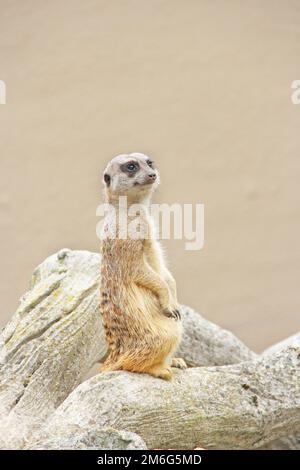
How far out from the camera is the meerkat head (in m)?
2.29

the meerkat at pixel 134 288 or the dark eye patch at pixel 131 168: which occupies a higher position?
the dark eye patch at pixel 131 168

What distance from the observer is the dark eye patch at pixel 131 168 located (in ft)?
7.52

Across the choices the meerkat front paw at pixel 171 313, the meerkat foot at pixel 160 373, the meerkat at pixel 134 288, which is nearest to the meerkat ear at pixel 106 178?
the meerkat at pixel 134 288

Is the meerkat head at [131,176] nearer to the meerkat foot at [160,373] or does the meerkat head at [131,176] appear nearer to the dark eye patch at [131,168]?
the dark eye patch at [131,168]

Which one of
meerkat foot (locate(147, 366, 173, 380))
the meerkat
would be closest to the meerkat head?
the meerkat

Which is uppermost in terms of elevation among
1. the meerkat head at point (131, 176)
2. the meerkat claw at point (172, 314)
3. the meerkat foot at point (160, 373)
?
the meerkat head at point (131, 176)

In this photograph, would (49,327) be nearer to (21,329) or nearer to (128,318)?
(21,329)

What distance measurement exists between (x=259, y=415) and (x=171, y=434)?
0.90ft

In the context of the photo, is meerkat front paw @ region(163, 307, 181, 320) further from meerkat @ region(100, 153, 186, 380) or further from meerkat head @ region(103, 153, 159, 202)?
meerkat head @ region(103, 153, 159, 202)

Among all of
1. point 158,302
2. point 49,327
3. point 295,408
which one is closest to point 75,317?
point 49,327

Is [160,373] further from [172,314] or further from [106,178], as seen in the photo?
[106,178]

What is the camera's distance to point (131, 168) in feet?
7.53

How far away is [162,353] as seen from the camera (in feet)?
7.47
